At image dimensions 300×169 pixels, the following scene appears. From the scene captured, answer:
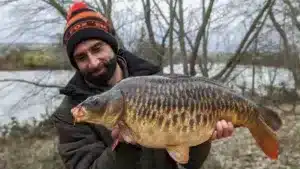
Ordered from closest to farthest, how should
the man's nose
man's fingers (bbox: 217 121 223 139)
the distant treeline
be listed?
man's fingers (bbox: 217 121 223 139) → the man's nose → the distant treeline

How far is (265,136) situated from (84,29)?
4.95 ft

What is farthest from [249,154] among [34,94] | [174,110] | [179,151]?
[174,110]

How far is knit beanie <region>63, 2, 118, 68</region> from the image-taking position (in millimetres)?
3178

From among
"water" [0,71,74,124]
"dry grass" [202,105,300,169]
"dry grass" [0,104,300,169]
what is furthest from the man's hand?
"water" [0,71,74,124]

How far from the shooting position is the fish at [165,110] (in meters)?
2.29

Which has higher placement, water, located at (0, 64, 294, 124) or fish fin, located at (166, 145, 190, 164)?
fish fin, located at (166, 145, 190, 164)

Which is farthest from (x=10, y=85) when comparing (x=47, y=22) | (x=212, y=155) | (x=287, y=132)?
(x=287, y=132)

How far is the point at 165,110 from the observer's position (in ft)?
7.66

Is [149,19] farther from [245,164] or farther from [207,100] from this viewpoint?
[207,100]

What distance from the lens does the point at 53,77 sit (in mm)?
11164

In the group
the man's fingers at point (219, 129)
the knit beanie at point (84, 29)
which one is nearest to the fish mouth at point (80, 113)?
the man's fingers at point (219, 129)

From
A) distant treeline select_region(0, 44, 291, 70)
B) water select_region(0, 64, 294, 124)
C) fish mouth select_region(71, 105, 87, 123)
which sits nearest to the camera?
fish mouth select_region(71, 105, 87, 123)

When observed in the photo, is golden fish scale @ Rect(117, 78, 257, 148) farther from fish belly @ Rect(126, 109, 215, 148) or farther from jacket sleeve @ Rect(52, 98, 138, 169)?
jacket sleeve @ Rect(52, 98, 138, 169)

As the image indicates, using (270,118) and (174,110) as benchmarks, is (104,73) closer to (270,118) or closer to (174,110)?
(174,110)
